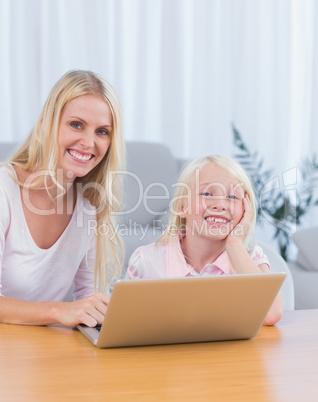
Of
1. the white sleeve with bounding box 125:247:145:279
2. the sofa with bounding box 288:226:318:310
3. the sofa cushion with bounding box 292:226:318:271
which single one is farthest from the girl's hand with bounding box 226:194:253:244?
the sofa cushion with bounding box 292:226:318:271

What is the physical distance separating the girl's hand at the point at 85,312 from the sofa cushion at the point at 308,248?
1881 millimetres

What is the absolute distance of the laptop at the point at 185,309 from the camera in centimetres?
99

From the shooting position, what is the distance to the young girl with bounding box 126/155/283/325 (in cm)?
167

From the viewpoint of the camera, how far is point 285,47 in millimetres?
4059

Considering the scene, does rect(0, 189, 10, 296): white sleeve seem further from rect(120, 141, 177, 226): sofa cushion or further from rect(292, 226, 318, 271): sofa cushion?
rect(292, 226, 318, 271): sofa cushion

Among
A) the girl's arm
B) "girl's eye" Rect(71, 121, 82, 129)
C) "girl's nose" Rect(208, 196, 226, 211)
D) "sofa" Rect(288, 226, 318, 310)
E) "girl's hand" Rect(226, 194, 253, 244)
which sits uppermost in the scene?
"girl's eye" Rect(71, 121, 82, 129)

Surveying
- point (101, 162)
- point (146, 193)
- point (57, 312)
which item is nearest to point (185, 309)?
point (57, 312)

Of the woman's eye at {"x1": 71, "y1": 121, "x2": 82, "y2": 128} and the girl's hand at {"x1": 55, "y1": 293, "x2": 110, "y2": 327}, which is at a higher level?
the woman's eye at {"x1": 71, "y1": 121, "x2": 82, "y2": 128}

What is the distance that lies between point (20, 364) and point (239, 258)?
28.9 inches

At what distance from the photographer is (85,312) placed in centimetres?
117

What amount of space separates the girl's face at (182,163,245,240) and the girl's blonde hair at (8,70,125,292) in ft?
0.76

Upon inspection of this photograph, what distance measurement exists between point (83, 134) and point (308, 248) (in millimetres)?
1647

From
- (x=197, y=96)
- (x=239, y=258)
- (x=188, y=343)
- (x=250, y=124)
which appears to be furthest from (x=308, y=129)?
(x=188, y=343)

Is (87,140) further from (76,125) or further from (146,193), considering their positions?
(146,193)
